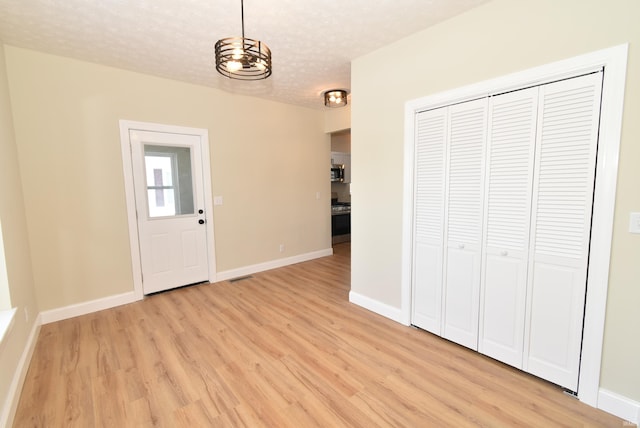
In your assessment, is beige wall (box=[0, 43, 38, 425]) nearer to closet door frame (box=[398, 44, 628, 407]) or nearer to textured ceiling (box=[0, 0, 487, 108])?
textured ceiling (box=[0, 0, 487, 108])

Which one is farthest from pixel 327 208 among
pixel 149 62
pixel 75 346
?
pixel 75 346

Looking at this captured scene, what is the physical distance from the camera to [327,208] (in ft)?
17.5

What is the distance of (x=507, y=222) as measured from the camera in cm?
205

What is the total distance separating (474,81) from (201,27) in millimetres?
2249

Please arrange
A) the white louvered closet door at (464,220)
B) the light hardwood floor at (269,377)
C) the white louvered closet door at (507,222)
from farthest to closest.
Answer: the white louvered closet door at (464,220), the white louvered closet door at (507,222), the light hardwood floor at (269,377)

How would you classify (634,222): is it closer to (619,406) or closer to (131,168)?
(619,406)

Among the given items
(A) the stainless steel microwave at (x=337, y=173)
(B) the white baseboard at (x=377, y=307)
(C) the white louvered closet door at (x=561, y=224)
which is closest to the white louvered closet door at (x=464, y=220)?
(C) the white louvered closet door at (x=561, y=224)

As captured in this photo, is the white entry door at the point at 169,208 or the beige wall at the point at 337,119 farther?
the beige wall at the point at 337,119

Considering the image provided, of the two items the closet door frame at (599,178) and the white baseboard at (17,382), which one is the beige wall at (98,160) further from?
the closet door frame at (599,178)

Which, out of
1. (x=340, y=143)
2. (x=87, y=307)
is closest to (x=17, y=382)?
(x=87, y=307)

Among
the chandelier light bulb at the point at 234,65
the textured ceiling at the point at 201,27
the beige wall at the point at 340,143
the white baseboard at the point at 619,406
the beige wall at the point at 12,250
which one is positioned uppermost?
the textured ceiling at the point at 201,27

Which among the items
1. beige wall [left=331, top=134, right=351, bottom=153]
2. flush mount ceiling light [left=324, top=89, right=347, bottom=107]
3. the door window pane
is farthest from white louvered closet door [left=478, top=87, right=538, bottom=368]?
beige wall [left=331, top=134, right=351, bottom=153]

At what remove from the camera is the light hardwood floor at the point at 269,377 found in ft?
5.51

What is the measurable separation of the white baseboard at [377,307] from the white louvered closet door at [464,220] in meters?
0.48
